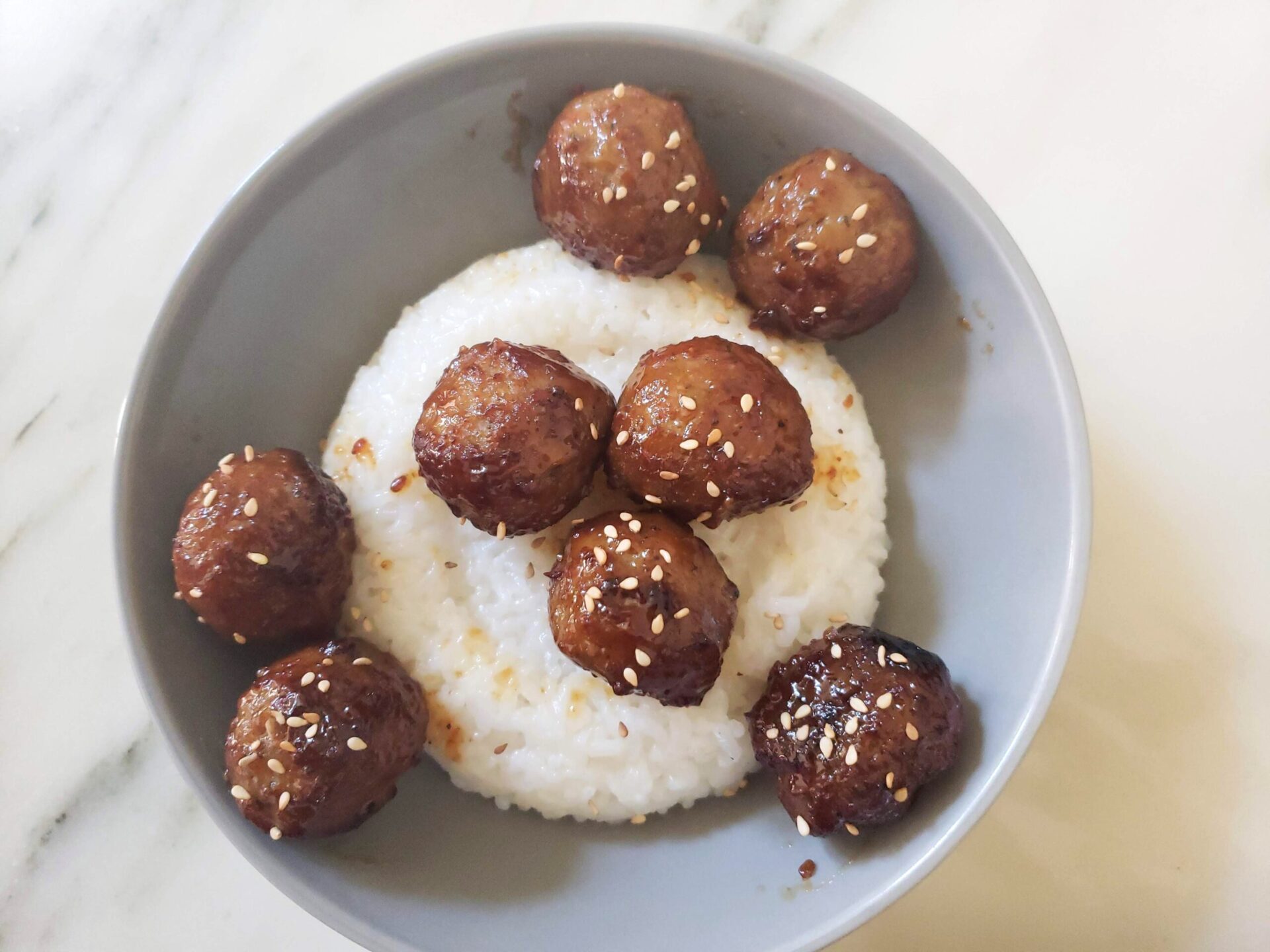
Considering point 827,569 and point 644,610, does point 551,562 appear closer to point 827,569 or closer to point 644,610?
point 644,610

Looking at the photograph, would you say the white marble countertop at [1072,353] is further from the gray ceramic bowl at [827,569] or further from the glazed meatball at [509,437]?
the glazed meatball at [509,437]

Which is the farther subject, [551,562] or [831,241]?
[551,562]

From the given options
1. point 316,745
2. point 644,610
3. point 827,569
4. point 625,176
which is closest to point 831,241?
point 625,176

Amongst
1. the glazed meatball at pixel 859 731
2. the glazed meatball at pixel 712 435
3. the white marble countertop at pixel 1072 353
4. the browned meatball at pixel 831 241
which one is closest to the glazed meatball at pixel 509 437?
the glazed meatball at pixel 712 435

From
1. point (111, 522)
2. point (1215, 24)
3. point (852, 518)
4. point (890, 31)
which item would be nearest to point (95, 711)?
point (111, 522)

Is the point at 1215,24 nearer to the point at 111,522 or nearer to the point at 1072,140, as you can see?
the point at 1072,140
